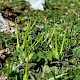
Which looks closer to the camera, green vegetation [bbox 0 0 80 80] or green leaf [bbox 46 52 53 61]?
green vegetation [bbox 0 0 80 80]

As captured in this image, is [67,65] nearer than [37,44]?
Yes

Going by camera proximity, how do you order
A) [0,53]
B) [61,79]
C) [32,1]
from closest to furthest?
1. [61,79]
2. [0,53]
3. [32,1]

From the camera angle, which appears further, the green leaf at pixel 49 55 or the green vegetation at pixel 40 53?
the green leaf at pixel 49 55

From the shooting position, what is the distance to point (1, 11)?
692cm

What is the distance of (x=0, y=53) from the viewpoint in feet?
15.4

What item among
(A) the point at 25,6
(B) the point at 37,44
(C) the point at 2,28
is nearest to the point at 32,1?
(A) the point at 25,6

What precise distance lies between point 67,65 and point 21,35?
143cm

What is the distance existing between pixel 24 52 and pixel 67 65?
0.67 m

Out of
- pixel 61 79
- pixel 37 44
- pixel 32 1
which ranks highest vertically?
pixel 32 1

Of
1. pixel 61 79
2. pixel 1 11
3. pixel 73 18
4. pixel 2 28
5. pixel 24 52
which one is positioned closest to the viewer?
pixel 61 79

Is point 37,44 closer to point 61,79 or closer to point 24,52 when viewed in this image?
point 24,52

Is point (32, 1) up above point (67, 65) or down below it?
above

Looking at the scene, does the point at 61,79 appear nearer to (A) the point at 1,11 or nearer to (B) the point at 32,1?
(A) the point at 1,11

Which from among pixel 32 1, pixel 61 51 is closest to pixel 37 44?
pixel 61 51
